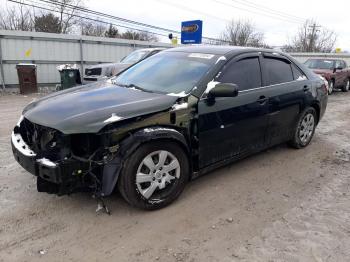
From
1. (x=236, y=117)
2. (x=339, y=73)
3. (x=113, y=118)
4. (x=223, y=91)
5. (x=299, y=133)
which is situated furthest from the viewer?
(x=339, y=73)

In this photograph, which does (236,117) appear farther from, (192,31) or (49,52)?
(192,31)

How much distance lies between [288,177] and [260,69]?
1508 mm

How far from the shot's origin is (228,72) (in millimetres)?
4008

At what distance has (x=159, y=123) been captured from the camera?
331 cm

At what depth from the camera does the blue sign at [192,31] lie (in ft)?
54.1

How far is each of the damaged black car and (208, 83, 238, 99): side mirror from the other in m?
0.01

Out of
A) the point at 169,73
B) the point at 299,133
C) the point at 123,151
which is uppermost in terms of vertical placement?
the point at 169,73

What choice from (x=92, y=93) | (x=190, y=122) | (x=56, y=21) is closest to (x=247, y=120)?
(x=190, y=122)

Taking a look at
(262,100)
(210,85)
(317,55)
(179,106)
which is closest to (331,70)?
(262,100)

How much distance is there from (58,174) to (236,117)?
2.17 metres

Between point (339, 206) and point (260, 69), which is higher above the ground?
point (260, 69)

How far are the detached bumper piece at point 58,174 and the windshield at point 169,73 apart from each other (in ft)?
4.41

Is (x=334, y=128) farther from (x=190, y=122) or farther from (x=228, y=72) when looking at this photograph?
(x=190, y=122)

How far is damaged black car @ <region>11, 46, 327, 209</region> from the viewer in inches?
119
